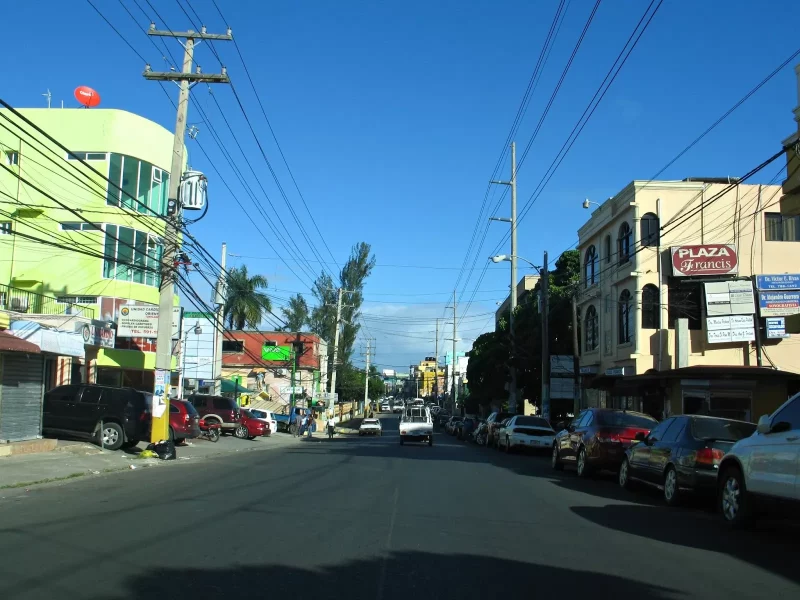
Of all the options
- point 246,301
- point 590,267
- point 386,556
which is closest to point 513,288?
point 590,267

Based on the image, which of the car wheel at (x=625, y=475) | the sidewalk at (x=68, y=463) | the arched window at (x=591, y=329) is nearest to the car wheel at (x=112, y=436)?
the sidewalk at (x=68, y=463)

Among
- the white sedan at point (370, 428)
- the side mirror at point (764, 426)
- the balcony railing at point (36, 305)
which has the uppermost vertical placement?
the balcony railing at point (36, 305)

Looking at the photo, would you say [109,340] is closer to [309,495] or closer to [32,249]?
[32,249]

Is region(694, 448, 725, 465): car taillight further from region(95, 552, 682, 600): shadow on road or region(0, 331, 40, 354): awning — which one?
region(0, 331, 40, 354): awning

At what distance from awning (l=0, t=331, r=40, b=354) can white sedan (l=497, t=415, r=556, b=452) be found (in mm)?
17219

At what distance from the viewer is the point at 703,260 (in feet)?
108

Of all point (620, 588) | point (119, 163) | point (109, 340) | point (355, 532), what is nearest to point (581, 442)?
point (355, 532)

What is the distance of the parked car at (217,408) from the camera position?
37094mm

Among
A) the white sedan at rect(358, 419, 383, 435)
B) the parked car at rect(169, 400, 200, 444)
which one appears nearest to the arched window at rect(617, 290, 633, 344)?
the parked car at rect(169, 400, 200, 444)

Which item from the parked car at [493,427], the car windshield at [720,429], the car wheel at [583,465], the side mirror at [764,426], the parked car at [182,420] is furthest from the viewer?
the parked car at [493,427]

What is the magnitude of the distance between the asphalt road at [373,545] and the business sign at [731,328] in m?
19.4

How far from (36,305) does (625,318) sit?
25.6 metres

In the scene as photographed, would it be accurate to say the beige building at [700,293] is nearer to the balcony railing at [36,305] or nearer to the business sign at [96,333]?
the business sign at [96,333]

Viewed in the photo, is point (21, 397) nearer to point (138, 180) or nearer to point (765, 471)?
point (138, 180)
